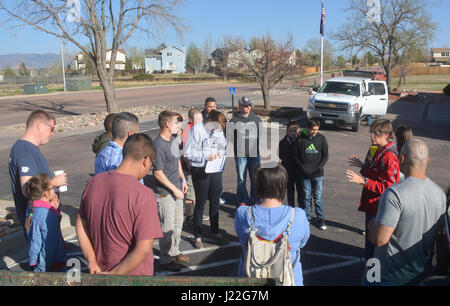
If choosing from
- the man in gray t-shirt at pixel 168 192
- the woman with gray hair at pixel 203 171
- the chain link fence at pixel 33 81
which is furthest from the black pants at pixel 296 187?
the chain link fence at pixel 33 81

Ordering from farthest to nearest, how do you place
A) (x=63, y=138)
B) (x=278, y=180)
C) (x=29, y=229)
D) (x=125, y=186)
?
1. (x=63, y=138)
2. (x=29, y=229)
3. (x=278, y=180)
4. (x=125, y=186)

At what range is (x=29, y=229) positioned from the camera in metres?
3.85

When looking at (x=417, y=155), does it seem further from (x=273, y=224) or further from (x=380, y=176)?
(x=380, y=176)

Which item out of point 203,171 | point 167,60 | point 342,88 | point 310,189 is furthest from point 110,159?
point 167,60

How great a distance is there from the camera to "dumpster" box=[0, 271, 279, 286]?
7.18 feet

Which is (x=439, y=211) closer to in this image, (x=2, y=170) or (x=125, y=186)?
(x=125, y=186)

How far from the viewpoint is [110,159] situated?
3.71 m

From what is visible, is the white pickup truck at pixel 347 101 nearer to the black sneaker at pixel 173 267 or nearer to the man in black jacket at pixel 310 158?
the man in black jacket at pixel 310 158

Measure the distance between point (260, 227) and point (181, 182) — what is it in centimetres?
242

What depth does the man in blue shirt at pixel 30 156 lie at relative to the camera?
3738mm

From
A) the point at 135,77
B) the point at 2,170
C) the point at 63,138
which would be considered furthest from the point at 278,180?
the point at 135,77

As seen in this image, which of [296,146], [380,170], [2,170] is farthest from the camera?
[2,170]

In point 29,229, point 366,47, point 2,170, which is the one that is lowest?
point 2,170

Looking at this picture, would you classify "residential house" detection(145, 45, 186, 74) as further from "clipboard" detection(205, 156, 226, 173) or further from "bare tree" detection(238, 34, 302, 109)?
"clipboard" detection(205, 156, 226, 173)
